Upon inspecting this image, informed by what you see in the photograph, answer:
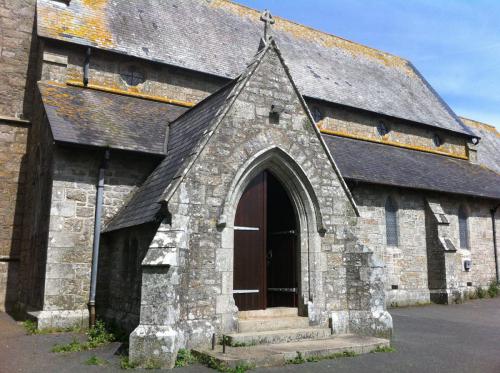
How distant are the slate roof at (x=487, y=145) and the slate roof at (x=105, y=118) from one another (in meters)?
20.0

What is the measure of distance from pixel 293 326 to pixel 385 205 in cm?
840

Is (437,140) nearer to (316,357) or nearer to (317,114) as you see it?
(317,114)

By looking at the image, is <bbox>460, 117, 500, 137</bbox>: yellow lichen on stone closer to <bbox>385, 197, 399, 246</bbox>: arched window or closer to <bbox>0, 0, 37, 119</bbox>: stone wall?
<bbox>385, 197, 399, 246</bbox>: arched window

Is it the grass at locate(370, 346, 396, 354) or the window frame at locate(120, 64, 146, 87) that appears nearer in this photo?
the grass at locate(370, 346, 396, 354)

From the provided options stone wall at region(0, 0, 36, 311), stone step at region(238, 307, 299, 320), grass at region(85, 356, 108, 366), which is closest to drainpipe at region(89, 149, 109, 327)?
grass at region(85, 356, 108, 366)

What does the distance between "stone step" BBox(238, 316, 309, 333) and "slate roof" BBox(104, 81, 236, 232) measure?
108 inches

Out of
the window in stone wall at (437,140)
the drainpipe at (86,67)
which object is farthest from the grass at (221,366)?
the window in stone wall at (437,140)

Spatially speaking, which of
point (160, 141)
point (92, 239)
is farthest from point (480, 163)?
point (92, 239)

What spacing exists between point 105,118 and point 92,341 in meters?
6.26

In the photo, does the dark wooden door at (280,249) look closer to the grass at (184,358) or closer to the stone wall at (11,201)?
the grass at (184,358)

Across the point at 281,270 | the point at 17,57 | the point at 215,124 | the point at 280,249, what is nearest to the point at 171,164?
the point at 215,124

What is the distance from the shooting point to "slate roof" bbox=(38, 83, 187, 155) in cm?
1108

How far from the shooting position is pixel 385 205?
16188 millimetres

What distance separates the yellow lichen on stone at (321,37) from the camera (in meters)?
21.6
